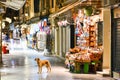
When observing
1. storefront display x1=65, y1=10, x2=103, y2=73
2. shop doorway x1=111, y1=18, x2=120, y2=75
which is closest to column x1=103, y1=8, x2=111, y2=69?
storefront display x1=65, y1=10, x2=103, y2=73

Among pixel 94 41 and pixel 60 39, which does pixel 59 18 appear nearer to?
pixel 60 39

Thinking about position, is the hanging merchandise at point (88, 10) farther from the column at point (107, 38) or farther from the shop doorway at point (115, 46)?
the shop doorway at point (115, 46)

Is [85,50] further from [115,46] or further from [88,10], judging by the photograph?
[115,46]

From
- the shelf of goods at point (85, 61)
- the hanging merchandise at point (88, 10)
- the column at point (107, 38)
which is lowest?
the shelf of goods at point (85, 61)

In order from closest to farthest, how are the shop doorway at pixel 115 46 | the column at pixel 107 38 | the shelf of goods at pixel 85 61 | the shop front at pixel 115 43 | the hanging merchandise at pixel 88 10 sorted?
the shop front at pixel 115 43 → the shop doorway at pixel 115 46 → the column at pixel 107 38 → the shelf of goods at pixel 85 61 → the hanging merchandise at pixel 88 10

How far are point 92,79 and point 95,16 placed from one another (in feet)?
19.1

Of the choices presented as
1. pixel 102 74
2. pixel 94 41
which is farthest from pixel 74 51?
pixel 102 74

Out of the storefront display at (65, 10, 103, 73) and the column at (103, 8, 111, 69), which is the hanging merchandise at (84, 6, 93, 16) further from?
the column at (103, 8, 111, 69)

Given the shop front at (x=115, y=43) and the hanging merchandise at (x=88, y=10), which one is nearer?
the shop front at (x=115, y=43)

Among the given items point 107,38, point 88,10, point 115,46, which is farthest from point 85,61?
point 88,10

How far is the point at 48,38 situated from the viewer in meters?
38.6

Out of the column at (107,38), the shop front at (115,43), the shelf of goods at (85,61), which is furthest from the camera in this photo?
A: the shelf of goods at (85,61)

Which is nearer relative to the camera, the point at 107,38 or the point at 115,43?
the point at 115,43

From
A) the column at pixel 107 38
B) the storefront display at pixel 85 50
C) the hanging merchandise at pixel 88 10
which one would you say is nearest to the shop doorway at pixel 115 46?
the column at pixel 107 38
